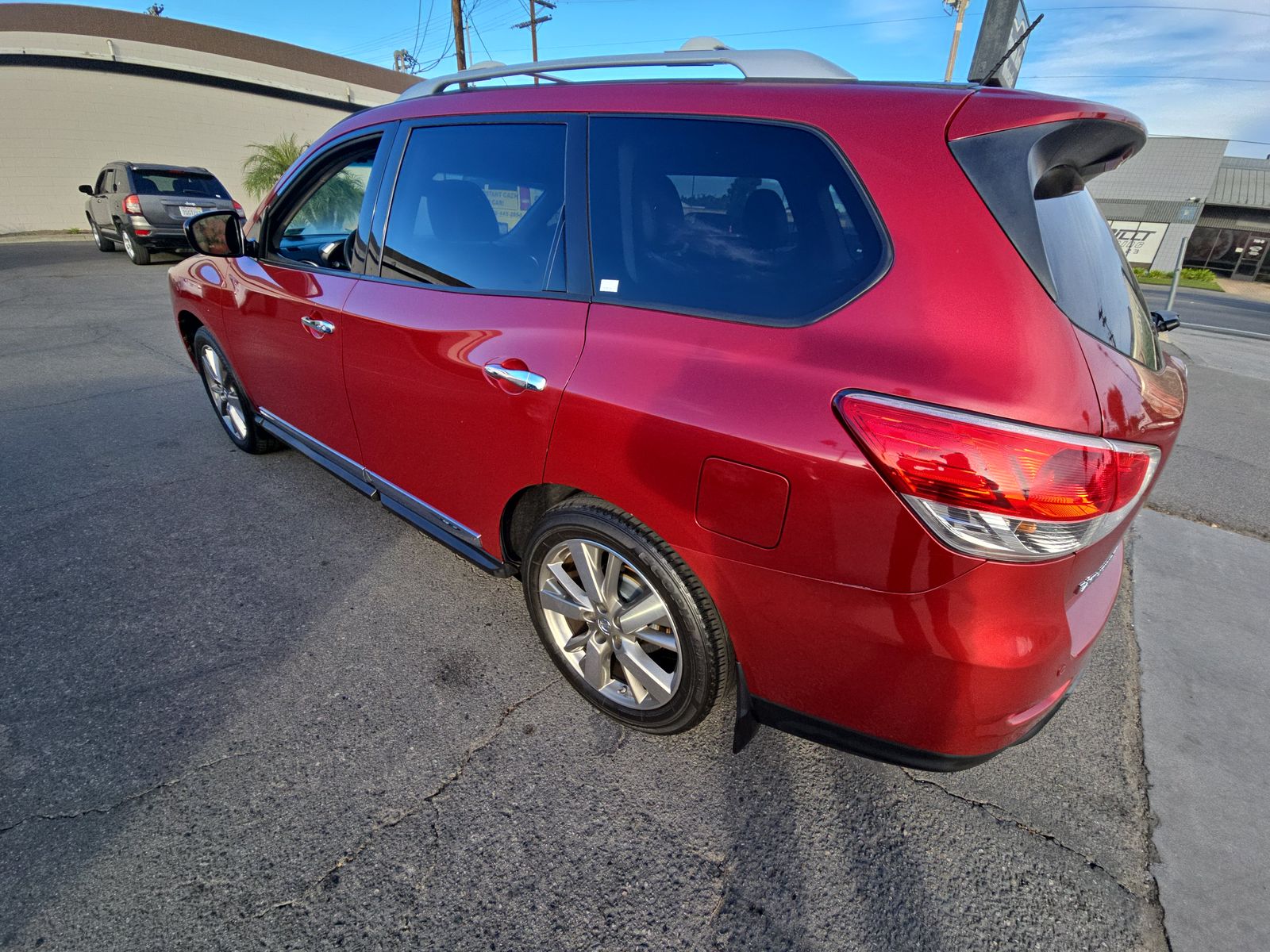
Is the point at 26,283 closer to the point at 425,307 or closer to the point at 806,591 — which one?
the point at 425,307

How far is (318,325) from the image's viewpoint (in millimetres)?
2797

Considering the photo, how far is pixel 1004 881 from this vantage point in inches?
68.1

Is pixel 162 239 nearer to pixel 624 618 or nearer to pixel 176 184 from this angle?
pixel 176 184

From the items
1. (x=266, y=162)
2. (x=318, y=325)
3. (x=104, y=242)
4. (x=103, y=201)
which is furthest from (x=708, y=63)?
(x=266, y=162)

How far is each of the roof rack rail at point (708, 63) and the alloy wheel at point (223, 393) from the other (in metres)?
2.53

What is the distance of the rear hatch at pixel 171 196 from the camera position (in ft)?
39.7

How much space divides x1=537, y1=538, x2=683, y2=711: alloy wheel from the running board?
315 mm

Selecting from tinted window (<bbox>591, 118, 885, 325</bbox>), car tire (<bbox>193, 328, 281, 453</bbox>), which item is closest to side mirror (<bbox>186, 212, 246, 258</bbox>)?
car tire (<bbox>193, 328, 281, 453</bbox>)

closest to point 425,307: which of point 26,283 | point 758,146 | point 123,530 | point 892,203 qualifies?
point 758,146

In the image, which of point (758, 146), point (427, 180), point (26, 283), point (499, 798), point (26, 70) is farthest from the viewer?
point (26, 70)

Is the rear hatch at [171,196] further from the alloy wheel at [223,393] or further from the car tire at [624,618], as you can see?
the car tire at [624,618]

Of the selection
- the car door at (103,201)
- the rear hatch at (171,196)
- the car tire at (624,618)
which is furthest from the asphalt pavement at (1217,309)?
the car door at (103,201)

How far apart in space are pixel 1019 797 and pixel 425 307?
2.47 metres

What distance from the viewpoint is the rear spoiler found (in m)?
1.37
